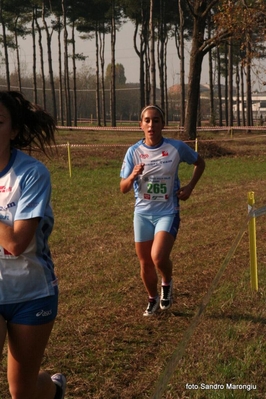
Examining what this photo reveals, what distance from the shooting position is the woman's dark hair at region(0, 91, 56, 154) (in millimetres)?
3316

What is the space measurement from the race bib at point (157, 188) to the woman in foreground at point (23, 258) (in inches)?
123

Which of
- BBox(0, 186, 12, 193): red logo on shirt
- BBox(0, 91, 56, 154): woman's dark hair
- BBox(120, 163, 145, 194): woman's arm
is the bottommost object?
BBox(120, 163, 145, 194): woman's arm

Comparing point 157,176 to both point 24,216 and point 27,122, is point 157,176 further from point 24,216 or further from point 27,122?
point 24,216

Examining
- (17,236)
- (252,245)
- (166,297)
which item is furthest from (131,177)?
(17,236)

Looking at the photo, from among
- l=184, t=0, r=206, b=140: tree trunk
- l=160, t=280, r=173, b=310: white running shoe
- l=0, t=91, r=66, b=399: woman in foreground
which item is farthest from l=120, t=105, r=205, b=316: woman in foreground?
l=184, t=0, r=206, b=140: tree trunk

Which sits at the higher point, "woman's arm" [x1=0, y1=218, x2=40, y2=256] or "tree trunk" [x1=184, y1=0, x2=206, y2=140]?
"tree trunk" [x1=184, y1=0, x2=206, y2=140]

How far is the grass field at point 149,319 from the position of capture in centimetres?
464

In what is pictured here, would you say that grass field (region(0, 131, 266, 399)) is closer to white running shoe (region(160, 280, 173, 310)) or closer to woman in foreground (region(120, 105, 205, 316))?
white running shoe (region(160, 280, 173, 310))

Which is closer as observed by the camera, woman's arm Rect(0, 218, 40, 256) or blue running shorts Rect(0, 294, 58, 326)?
woman's arm Rect(0, 218, 40, 256)

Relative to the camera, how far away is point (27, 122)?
3420 millimetres

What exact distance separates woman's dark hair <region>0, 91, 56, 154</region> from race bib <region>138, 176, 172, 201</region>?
9.53ft

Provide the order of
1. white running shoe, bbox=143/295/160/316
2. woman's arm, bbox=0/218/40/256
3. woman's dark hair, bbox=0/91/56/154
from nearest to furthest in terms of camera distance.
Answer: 1. woman's arm, bbox=0/218/40/256
2. woman's dark hair, bbox=0/91/56/154
3. white running shoe, bbox=143/295/160/316

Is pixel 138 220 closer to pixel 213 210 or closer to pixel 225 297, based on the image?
pixel 225 297

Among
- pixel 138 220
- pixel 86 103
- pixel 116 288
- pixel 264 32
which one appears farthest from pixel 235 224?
pixel 86 103
